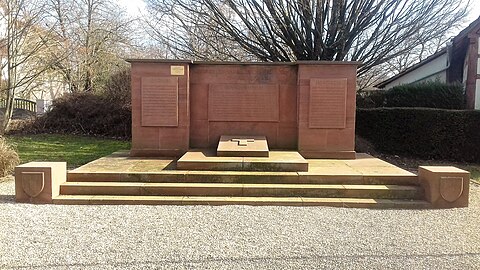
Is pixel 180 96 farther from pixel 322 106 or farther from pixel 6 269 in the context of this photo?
pixel 6 269

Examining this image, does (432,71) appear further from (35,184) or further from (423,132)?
(35,184)

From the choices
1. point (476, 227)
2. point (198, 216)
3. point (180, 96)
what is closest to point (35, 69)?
point (180, 96)

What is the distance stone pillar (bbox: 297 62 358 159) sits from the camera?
8.54 metres

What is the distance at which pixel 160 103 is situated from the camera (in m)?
8.55

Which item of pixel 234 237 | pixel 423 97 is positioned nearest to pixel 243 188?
pixel 234 237

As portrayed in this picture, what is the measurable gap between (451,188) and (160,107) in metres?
5.95

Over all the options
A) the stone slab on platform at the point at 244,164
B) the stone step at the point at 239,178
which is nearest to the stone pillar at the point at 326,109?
the stone slab on platform at the point at 244,164

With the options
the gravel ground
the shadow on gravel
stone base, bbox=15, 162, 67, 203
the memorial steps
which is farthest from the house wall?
the shadow on gravel

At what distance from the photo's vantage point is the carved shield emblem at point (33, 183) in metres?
5.70

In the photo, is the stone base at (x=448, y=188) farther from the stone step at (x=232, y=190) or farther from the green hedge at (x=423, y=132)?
the green hedge at (x=423, y=132)

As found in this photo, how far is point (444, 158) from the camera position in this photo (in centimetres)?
1136

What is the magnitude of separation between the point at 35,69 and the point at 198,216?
675 inches

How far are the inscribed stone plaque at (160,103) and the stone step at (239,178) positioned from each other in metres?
2.41

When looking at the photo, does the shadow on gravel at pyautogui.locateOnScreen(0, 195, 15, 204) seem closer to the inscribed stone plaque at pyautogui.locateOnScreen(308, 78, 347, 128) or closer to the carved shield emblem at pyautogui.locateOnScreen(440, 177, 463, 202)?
the inscribed stone plaque at pyautogui.locateOnScreen(308, 78, 347, 128)
